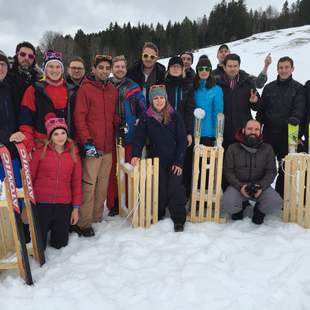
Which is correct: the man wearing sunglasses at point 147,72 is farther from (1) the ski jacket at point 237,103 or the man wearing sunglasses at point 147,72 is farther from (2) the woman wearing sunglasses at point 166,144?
(1) the ski jacket at point 237,103

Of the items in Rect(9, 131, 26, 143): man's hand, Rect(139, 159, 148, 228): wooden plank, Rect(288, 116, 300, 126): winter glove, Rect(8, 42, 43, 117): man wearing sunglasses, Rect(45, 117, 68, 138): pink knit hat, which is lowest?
Rect(139, 159, 148, 228): wooden plank

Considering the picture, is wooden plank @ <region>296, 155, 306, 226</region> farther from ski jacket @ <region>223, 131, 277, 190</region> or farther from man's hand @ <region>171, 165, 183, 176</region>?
man's hand @ <region>171, 165, 183, 176</region>

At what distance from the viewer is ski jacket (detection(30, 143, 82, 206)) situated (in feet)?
13.2

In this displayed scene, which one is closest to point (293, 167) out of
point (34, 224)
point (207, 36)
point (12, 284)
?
point (34, 224)

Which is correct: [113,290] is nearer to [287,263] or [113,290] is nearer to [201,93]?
[287,263]

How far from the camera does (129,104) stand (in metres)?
4.91

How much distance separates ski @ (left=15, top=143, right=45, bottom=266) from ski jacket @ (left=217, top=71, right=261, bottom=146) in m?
2.98

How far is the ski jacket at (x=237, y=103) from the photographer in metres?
5.18

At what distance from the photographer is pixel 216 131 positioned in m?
5.00

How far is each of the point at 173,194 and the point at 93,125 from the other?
1.40 meters

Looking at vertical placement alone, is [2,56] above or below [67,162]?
above

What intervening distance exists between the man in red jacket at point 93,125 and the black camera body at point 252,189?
1.94m

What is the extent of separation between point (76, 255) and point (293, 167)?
117 inches

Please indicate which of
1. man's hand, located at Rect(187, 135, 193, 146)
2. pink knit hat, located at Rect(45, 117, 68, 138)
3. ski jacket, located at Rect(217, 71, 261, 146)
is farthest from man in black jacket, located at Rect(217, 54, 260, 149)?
pink knit hat, located at Rect(45, 117, 68, 138)
